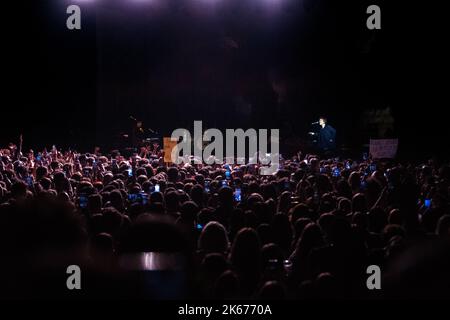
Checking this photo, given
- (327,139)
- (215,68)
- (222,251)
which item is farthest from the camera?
(215,68)

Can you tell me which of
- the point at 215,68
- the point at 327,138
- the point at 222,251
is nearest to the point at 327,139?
the point at 327,138

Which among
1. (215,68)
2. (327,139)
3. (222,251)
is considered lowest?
(222,251)

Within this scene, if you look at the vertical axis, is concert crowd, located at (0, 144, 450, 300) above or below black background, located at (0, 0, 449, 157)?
below

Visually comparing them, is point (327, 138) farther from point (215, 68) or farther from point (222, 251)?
point (222, 251)

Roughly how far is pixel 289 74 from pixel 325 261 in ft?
65.8

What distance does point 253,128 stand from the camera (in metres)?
24.0

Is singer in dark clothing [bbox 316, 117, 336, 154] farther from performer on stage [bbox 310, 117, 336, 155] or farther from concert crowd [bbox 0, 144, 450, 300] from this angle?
concert crowd [bbox 0, 144, 450, 300]

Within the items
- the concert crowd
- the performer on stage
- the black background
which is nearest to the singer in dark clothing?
the performer on stage

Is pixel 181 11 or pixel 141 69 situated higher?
pixel 181 11

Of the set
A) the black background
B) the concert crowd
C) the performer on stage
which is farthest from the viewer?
the black background

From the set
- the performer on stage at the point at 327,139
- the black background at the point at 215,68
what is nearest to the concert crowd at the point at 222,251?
the performer on stage at the point at 327,139

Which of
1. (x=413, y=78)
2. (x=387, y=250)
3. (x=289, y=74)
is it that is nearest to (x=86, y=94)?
(x=289, y=74)
